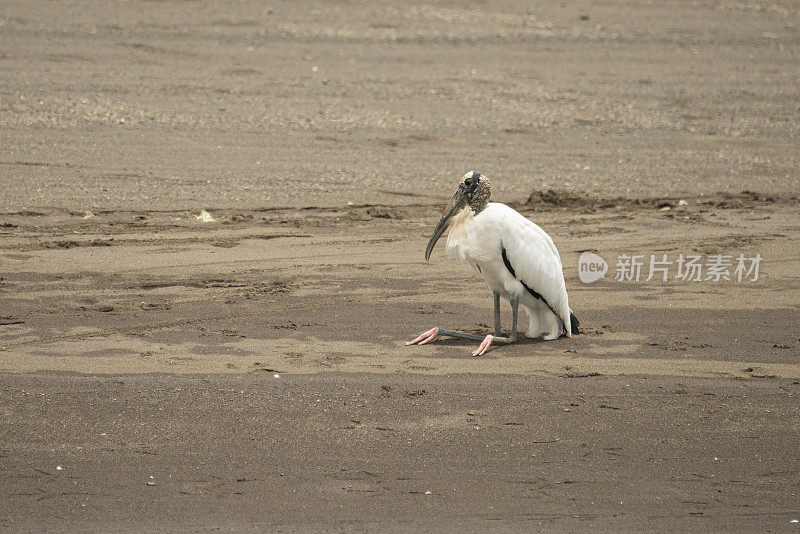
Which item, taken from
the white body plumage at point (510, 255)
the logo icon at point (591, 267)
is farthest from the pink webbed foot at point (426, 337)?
the logo icon at point (591, 267)

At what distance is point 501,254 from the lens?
782 cm

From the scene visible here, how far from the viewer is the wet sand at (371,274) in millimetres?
6039

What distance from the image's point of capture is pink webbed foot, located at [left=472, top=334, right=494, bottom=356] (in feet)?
25.3

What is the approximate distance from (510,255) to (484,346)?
2.39 feet

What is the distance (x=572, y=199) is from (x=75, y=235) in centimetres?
614

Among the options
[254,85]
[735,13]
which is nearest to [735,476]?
[254,85]

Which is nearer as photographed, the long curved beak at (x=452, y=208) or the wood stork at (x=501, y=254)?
the wood stork at (x=501, y=254)

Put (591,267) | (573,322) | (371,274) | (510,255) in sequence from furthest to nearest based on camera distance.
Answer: (591,267)
(371,274)
(573,322)
(510,255)

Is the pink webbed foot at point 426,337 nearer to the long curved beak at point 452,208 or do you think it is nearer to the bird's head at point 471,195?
the long curved beak at point 452,208

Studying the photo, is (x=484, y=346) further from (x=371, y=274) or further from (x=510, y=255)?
(x=371, y=274)

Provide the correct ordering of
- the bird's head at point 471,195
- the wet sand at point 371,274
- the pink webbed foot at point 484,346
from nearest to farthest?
the wet sand at point 371,274
the pink webbed foot at point 484,346
the bird's head at point 471,195

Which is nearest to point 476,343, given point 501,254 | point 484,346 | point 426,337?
point 484,346

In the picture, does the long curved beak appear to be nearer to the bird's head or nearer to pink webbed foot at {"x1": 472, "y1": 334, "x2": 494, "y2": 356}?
the bird's head

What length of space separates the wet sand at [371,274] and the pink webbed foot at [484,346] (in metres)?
0.13
